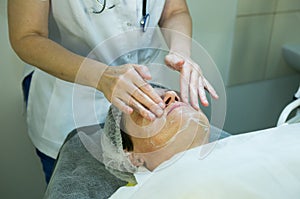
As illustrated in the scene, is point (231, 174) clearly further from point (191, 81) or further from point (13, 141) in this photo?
point (13, 141)

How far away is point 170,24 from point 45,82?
1.45 feet

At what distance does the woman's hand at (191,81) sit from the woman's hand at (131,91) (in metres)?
0.12

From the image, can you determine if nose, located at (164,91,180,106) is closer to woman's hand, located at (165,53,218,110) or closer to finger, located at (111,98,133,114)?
woman's hand, located at (165,53,218,110)

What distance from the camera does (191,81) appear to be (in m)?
0.96

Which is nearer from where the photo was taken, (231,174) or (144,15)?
(231,174)

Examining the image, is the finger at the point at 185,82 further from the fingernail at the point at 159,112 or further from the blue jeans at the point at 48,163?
the blue jeans at the point at 48,163

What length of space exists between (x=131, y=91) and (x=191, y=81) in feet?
0.61

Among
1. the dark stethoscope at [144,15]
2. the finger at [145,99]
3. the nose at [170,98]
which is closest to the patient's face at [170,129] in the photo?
the nose at [170,98]

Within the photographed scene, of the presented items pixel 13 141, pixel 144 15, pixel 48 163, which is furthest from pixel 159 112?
pixel 13 141

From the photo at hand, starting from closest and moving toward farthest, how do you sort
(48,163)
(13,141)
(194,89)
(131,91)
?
(131,91)
(194,89)
(48,163)
(13,141)

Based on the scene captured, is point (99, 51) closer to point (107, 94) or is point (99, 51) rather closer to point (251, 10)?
point (107, 94)

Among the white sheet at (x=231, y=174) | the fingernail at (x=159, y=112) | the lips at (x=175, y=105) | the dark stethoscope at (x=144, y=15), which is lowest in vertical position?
the white sheet at (x=231, y=174)

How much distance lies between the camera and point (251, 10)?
178cm

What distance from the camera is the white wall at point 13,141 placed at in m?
1.43
